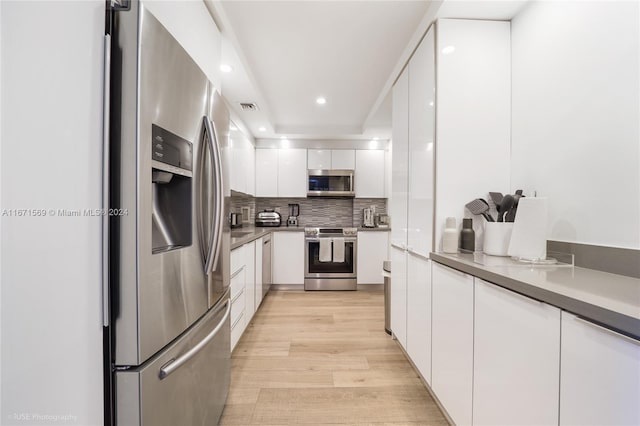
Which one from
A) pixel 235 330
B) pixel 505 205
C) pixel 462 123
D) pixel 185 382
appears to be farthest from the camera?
pixel 235 330

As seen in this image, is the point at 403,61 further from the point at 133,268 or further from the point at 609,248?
the point at 133,268

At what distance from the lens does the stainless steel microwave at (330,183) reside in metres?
4.11

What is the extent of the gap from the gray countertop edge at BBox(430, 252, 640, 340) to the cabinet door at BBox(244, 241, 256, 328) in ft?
5.94

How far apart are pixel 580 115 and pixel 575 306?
936mm

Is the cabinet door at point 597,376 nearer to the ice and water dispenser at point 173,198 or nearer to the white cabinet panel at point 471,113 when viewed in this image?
the white cabinet panel at point 471,113

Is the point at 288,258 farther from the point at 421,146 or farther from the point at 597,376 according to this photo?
the point at 597,376

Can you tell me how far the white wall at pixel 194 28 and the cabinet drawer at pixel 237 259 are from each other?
3.71 ft

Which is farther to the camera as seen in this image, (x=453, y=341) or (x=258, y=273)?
(x=258, y=273)

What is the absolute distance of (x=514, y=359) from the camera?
853mm

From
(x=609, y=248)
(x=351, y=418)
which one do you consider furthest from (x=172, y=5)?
(x=351, y=418)

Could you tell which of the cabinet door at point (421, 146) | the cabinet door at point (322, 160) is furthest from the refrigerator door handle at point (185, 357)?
the cabinet door at point (322, 160)

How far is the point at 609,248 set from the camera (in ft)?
3.21

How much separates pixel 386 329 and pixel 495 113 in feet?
6.30

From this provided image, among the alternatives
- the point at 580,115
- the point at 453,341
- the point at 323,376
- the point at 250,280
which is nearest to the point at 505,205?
the point at 580,115
